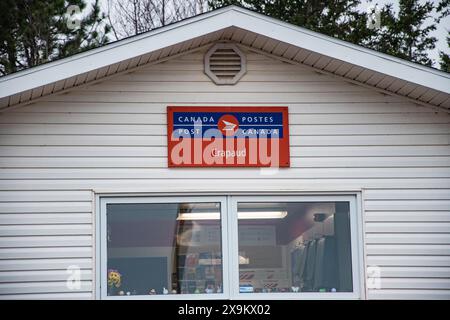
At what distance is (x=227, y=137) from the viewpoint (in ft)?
32.6

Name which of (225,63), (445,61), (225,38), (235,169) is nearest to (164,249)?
(235,169)

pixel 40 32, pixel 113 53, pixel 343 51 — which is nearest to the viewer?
pixel 113 53

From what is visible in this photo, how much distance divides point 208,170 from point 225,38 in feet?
4.69

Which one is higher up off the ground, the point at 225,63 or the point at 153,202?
the point at 225,63

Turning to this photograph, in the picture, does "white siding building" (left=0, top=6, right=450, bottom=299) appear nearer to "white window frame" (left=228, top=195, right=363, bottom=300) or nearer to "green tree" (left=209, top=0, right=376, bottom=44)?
"white window frame" (left=228, top=195, right=363, bottom=300)

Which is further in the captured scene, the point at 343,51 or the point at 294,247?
the point at 294,247

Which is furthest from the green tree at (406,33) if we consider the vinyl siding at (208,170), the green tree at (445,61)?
the vinyl siding at (208,170)

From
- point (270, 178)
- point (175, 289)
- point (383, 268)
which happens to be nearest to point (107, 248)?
point (175, 289)

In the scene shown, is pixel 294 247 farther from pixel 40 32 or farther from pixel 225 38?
pixel 40 32

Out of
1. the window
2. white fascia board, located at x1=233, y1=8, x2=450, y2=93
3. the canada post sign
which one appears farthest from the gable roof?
the window
